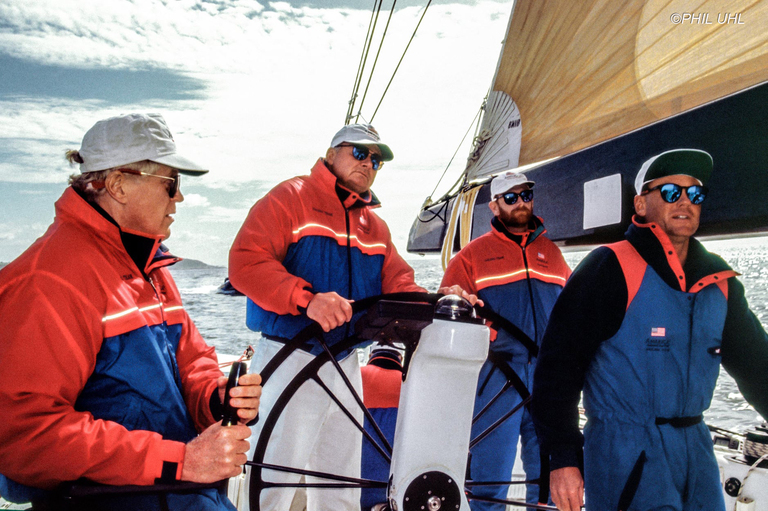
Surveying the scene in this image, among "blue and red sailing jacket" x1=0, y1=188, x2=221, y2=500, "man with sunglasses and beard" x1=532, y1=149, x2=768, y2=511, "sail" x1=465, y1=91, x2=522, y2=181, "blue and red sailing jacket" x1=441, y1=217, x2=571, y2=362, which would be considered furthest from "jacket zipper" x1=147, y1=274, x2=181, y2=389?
"sail" x1=465, y1=91, x2=522, y2=181

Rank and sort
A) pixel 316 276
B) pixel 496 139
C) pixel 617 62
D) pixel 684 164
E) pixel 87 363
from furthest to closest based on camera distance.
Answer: pixel 496 139, pixel 617 62, pixel 316 276, pixel 684 164, pixel 87 363

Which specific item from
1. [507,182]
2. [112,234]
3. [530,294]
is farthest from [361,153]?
[112,234]

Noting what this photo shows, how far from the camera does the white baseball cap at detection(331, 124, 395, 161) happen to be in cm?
190

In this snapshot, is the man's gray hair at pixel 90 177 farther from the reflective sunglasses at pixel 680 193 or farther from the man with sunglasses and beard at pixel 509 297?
the man with sunglasses and beard at pixel 509 297

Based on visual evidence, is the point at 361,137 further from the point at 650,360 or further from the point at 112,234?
the point at 650,360

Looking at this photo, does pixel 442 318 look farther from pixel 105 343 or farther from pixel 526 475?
pixel 526 475

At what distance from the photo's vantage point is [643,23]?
2592mm

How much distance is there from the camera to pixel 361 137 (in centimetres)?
191

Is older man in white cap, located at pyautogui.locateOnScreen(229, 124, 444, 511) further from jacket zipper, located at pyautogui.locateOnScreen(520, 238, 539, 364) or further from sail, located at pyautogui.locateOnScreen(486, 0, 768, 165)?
sail, located at pyautogui.locateOnScreen(486, 0, 768, 165)

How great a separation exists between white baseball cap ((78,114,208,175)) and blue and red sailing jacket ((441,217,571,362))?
149 centimetres

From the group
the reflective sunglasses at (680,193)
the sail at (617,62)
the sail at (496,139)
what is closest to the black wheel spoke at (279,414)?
the reflective sunglasses at (680,193)

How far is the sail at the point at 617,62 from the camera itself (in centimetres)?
208

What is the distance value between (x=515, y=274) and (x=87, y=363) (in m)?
1.78

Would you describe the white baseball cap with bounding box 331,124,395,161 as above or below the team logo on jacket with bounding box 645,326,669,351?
above
